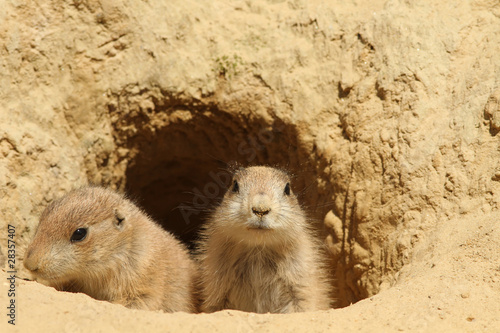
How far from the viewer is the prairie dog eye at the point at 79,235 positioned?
18.8 ft

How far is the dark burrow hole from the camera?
296 inches

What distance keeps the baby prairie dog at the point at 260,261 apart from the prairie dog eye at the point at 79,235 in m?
1.47

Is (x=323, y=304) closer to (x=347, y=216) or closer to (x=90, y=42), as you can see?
(x=347, y=216)

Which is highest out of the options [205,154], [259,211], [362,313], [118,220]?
[205,154]

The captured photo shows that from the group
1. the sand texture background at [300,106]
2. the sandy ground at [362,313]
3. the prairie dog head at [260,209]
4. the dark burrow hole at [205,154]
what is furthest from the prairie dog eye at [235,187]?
the sandy ground at [362,313]

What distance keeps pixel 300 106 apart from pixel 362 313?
3.27 meters

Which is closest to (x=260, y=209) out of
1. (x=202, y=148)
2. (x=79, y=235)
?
(x=79, y=235)

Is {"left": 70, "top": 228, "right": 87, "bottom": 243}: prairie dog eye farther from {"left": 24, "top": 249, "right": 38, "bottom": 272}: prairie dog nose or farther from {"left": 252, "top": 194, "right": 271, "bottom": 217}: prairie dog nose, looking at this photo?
{"left": 252, "top": 194, "right": 271, "bottom": 217}: prairie dog nose

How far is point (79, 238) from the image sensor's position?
5777mm

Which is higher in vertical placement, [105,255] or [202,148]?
[202,148]

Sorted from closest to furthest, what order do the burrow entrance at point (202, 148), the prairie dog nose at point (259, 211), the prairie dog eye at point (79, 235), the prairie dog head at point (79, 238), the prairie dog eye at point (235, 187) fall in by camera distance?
1. the prairie dog head at point (79, 238)
2. the prairie dog eye at point (79, 235)
3. the prairie dog nose at point (259, 211)
4. the prairie dog eye at point (235, 187)
5. the burrow entrance at point (202, 148)

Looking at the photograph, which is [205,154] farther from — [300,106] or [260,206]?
[260,206]

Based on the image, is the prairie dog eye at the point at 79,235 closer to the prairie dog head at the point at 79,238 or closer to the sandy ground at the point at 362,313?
the prairie dog head at the point at 79,238

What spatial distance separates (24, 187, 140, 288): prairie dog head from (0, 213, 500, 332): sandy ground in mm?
537
